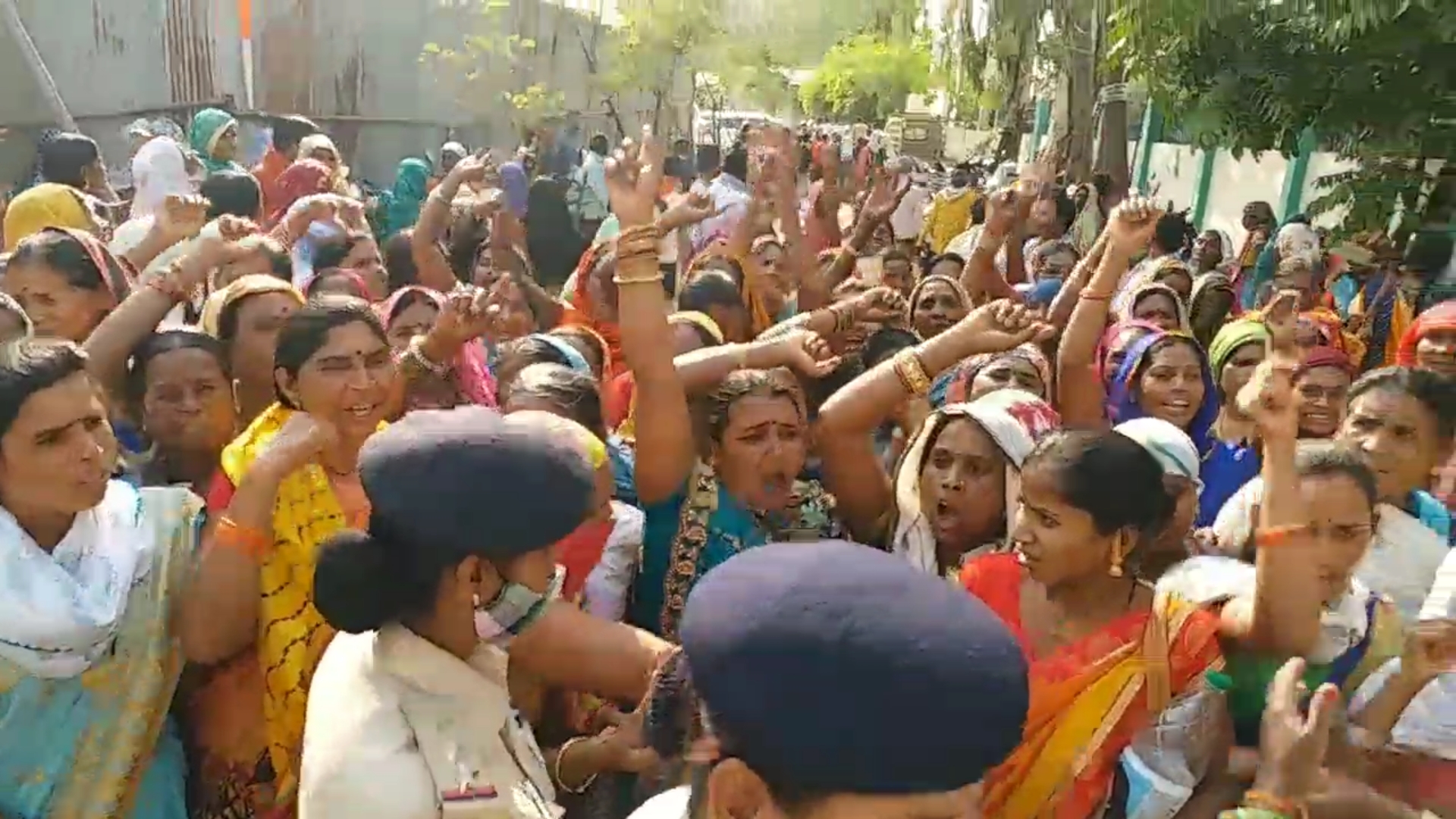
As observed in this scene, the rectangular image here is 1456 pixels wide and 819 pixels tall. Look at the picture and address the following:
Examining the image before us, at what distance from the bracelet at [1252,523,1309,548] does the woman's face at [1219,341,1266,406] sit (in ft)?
6.40

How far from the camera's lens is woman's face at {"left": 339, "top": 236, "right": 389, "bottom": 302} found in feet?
15.8

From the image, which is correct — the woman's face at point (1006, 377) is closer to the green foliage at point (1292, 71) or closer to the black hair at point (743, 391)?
the black hair at point (743, 391)

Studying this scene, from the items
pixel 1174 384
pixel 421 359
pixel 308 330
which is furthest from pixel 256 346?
pixel 1174 384

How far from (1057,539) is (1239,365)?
2.16 metres

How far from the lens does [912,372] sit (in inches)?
116

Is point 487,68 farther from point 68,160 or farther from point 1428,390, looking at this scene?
point 1428,390

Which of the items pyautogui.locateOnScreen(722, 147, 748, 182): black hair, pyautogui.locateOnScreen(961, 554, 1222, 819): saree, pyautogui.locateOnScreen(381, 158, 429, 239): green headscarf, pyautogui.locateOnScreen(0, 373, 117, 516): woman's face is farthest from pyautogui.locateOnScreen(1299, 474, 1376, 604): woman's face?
pyautogui.locateOnScreen(722, 147, 748, 182): black hair

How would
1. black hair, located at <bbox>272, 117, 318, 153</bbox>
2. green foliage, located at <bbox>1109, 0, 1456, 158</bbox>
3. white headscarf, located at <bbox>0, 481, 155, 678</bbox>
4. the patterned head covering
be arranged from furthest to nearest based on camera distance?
black hair, located at <bbox>272, 117, 318, 153</bbox> → green foliage, located at <bbox>1109, 0, 1456, 158</bbox> → the patterned head covering → white headscarf, located at <bbox>0, 481, 155, 678</bbox>

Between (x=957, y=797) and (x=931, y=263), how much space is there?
5690mm

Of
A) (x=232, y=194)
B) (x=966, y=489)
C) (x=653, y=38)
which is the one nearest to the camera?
(x=966, y=489)

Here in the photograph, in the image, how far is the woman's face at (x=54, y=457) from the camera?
2.03 meters

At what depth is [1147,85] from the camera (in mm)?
7996

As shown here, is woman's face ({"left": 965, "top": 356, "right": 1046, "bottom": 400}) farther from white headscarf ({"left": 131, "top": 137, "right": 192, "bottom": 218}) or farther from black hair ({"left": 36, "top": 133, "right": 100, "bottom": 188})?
black hair ({"left": 36, "top": 133, "right": 100, "bottom": 188})

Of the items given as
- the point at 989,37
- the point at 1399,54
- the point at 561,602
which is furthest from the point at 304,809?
the point at 989,37
